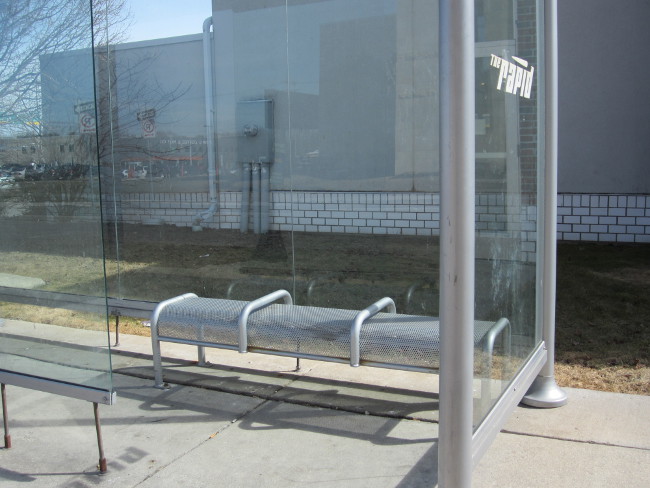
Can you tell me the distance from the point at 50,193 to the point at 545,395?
281 centimetres

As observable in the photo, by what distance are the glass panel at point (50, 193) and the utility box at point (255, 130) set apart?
1986 millimetres

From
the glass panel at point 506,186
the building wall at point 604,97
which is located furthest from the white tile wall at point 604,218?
the glass panel at point 506,186

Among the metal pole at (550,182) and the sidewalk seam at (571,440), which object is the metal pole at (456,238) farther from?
the metal pole at (550,182)

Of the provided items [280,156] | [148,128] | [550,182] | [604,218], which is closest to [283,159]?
[280,156]

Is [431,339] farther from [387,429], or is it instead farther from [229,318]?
[229,318]

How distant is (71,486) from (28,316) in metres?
0.84

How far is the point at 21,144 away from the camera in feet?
11.0

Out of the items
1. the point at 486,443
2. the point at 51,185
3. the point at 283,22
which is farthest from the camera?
the point at 283,22

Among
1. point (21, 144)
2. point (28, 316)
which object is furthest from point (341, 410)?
point (21, 144)

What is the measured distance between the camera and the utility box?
506cm

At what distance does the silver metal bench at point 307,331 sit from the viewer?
3.46 meters

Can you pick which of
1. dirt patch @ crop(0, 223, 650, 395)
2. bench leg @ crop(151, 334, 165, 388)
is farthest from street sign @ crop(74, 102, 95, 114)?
dirt patch @ crop(0, 223, 650, 395)

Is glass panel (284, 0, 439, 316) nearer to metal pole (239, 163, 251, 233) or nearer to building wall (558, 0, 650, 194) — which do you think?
metal pole (239, 163, 251, 233)

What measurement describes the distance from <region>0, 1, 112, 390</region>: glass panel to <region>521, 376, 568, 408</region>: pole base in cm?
230
